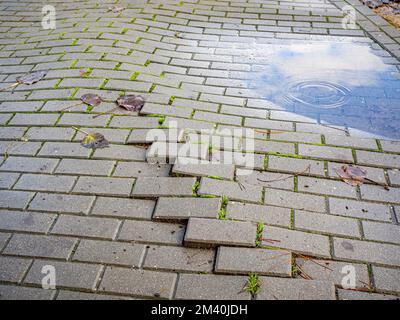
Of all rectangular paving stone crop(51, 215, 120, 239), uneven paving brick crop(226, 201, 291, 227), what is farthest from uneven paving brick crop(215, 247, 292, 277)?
rectangular paving stone crop(51, 215, 120, 239)

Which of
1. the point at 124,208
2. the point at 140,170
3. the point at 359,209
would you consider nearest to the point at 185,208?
the point at 124,208

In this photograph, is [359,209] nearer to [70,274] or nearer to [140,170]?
[140,170]

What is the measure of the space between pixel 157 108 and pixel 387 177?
1.75 meters

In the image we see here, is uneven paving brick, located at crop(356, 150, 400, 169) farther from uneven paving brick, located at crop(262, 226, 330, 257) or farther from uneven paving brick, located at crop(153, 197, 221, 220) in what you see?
uneven paving brick, located at crop(153, 197, 221, 220)

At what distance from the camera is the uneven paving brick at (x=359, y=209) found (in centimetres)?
212

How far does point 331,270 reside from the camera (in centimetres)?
184

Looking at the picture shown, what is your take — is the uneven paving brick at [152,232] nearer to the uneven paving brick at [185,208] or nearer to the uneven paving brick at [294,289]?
the uneven paving brick at [185,208]

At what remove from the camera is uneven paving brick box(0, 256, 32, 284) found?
183 cm

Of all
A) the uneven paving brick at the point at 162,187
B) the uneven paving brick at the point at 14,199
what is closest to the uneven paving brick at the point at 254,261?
the uneven paving brick at the point at 162,187

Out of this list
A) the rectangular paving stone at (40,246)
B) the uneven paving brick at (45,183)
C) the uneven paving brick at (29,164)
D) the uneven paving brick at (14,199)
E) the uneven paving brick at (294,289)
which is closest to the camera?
the uneven paving brick at (294,289)

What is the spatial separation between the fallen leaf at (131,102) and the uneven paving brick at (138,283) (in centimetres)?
145

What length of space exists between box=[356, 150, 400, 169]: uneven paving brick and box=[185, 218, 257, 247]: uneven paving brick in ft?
3.37

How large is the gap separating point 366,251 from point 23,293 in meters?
1.78
